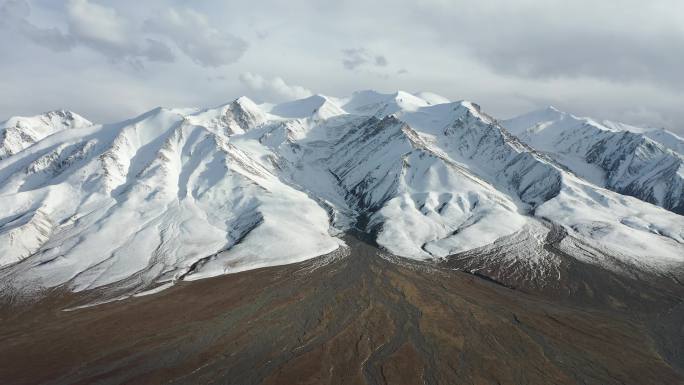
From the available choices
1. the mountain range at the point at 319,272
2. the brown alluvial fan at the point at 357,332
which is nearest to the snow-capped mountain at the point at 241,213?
the mountain range at the point at 319,272

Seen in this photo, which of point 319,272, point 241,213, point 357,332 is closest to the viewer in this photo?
point 357,332

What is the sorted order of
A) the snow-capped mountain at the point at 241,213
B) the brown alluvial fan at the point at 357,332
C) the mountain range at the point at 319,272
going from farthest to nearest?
the snow-capped mountain at the point at 241,213 → the mountain range at the point at 319,272 → the brown alluvial fan at the point at 357,332

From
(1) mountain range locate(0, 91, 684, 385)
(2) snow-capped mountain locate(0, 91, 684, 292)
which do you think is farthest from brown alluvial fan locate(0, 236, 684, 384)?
(2) snow-capped mountain locate(0, 91, 684, 292)

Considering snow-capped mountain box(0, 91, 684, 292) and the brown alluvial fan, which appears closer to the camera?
the brown alluvial fan

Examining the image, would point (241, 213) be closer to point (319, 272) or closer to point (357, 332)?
point (319, 272)

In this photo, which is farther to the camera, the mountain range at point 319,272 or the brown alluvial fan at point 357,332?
the mountain range at point 319,272

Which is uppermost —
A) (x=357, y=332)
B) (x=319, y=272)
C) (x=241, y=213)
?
(x=357, y=332)

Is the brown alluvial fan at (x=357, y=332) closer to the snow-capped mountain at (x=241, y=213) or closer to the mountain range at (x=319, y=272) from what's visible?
the mountain range at (x=319, y=272)

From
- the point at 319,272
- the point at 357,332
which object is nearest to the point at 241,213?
the point at 319,272

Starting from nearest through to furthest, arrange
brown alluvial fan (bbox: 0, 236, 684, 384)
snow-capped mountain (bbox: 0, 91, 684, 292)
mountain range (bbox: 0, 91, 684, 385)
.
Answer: brown alluvial fan (bbox: 0, 236, 684, 384), mountain range (bbox: 0, 91, 684, 385), snow-capped mountain (bbox: 0, 91, 684, 292)

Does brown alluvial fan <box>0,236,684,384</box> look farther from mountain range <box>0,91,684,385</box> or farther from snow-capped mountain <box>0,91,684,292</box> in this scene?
snow-capped mountain <box>0,91,684,292</box>
